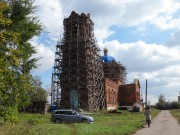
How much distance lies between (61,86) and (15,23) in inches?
1763

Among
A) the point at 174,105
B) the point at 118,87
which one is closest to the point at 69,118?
the point at 118,87

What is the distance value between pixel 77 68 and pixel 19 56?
49628 millimetres

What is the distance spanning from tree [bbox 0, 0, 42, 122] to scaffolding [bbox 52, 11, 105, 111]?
41154 mm

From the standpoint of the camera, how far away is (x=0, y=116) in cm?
1864

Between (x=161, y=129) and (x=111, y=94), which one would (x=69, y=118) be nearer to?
(x=161, y=129)

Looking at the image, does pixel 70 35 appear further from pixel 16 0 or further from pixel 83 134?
pixel 83 134

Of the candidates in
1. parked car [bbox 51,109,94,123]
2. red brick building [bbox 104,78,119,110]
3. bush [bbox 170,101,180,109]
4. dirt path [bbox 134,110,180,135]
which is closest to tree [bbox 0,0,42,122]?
dirt path [bbox 134,110,180,135]

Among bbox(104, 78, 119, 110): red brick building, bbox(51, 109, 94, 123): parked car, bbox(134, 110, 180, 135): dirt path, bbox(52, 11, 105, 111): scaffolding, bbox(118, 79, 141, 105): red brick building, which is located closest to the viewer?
bbox(134, 110, 180, 135): dirt path

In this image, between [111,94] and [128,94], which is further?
[128,94]

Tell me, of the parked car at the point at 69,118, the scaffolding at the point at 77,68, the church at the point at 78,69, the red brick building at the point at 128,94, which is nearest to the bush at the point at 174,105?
the red brick building at the point at 128,94

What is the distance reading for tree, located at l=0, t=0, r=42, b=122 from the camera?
16156 millimetres

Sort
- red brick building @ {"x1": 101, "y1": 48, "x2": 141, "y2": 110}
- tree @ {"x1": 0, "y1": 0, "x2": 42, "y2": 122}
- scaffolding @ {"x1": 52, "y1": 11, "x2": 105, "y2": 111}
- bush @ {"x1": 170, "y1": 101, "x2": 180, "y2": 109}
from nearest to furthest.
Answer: tree @ {"x1": 0, "y1": 0, "x2": 42, "y2": 122} < scaffolding @ {"x1": 52, "y1": 11, "x2": 105, "y2": 111} < red brick building @ {"x1": 101, "y1": 48, "x2": 141, "y2": 110} < bush @ {"x1": 170, "y1": 101, "x2": 180, "y2": 109}

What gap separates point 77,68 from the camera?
64.8m

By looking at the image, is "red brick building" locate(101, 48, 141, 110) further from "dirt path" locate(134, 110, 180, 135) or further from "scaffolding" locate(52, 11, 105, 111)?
"dirt path" locate(134, 110, 180, 135)
